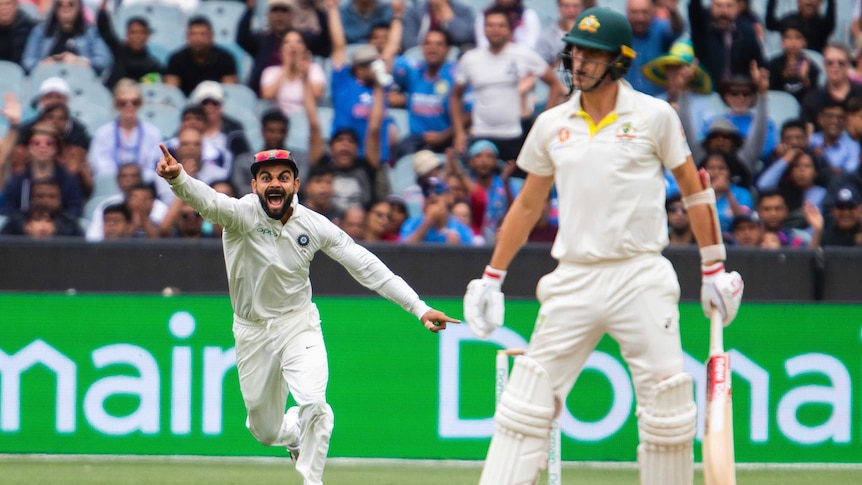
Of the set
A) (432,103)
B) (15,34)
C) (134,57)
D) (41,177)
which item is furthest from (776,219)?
(15,34)

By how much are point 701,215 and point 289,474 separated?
415cm

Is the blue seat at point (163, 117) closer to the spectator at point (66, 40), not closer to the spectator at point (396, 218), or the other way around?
the spectator at point (66, 40)

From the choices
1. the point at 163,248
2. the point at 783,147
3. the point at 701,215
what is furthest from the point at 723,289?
the point at 783,147

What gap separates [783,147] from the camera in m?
11.8

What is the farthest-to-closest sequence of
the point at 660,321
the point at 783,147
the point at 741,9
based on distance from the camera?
the point at 741,9
the point at 783,147
the point at 660,321

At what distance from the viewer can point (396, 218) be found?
1076 cm

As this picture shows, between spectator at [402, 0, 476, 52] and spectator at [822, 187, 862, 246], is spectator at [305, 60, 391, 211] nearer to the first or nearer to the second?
spectator at [402, 0, 476, 52]

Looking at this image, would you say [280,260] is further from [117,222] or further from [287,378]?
[117,222]

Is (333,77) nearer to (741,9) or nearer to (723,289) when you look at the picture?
(741,9)

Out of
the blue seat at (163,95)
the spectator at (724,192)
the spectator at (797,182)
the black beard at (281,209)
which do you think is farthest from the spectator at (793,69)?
the black beard at (281,209)

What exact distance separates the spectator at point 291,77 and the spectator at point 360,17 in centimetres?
72

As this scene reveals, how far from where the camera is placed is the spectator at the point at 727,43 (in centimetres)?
1263

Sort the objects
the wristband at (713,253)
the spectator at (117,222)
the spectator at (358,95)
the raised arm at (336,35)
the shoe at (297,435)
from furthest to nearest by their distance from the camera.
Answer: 1. the raised arm at (336,35)
2. the spectator at (358,95)
3. the spectator at (117,222)
4. the shoe at (297,435)
5. the wristband at (713,253)

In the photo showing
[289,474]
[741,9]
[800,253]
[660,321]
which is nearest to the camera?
[660,321]
